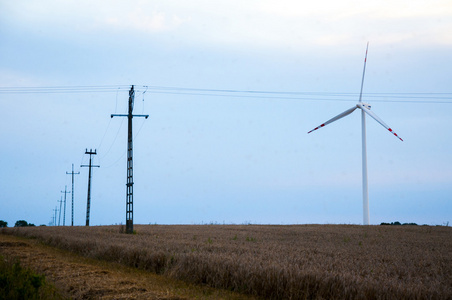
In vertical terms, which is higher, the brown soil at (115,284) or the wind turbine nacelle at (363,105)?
the wind turbine nacelle at (363,105)

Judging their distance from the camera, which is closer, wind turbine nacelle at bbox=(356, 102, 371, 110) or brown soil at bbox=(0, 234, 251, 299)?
brown soil at bbox=(0, 234, 251, 299)

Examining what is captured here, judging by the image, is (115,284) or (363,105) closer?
(115,284)

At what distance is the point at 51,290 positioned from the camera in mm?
11055

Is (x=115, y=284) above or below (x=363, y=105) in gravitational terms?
below

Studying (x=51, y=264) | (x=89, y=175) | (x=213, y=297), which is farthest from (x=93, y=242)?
(x=89, y=175)

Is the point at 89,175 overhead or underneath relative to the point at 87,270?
overhead

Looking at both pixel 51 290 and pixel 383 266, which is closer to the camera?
pixel 51 290

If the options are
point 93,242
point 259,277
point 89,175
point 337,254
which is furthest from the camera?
point 89,175

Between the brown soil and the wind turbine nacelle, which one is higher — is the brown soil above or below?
below

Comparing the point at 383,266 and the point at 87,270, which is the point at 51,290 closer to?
the point at 87,270

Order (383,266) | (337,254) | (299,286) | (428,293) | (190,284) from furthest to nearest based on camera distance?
(337,254) → (383,266) → (190,284) → (299,286) → (428,293)

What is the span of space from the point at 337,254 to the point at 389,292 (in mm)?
8555

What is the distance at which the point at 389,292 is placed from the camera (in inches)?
368

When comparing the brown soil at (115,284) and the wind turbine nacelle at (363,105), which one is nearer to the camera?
the brown soil at (115,284)
